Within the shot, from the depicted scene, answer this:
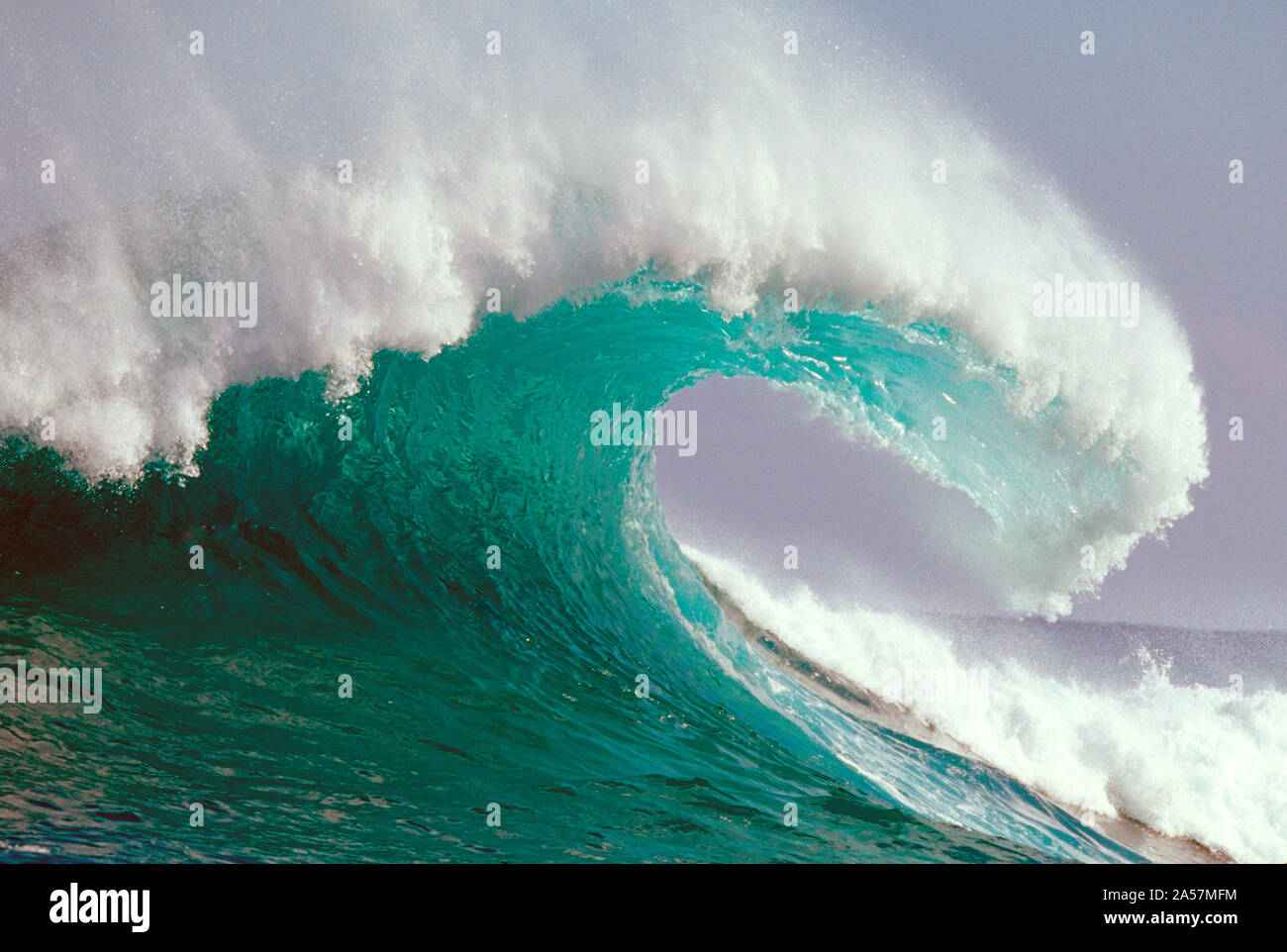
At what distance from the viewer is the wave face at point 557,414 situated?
6152 mm

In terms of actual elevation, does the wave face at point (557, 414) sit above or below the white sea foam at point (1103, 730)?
above

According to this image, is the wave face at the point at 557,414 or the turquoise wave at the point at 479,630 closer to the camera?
the turquoise wave at the point at 479,630

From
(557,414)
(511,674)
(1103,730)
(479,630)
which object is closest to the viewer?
(511,674)

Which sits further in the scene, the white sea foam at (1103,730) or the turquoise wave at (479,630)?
the white sea foam at (1103,730)

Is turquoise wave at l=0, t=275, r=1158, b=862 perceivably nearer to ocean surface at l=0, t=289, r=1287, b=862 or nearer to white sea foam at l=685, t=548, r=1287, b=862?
ocean surface at l=0, t=289, r=1287, b=862

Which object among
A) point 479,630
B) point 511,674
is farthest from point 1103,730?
point 479,630

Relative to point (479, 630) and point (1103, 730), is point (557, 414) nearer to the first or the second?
point (479, 630)

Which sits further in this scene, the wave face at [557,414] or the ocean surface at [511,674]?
the wave face at [557,414]

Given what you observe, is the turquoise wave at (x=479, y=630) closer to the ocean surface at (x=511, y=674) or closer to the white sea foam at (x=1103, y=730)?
the ocean surface at (x=511, y=674)

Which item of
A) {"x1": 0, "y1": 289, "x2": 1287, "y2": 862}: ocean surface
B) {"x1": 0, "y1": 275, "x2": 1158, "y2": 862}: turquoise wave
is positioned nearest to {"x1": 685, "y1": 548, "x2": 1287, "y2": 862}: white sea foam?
{"x1": 0, "y1": 289, "x2": 1287, "y2": 862}: ocean surface

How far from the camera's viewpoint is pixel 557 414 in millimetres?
8094

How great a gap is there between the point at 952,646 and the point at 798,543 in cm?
1528

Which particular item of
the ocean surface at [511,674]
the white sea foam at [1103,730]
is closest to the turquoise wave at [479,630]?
the ocean surface at [511,674]

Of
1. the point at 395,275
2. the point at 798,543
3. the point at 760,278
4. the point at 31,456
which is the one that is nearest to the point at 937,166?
the point at 760,278
